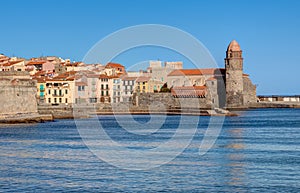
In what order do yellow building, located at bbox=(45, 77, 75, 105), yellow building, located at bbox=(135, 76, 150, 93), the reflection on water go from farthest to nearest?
yellow building, located at bbox=(135, 76, 150, 93), yellow building, located at bbox=(45, 77, 75, 105), the reflection on water

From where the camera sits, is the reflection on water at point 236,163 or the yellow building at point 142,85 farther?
the yellow building at point 142,85

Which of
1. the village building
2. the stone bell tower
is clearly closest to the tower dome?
the stone bell tower

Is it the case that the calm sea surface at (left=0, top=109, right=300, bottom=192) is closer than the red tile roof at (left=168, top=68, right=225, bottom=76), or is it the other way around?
the calm sea surface at (left=0, top=109, right=300, bottom=192)

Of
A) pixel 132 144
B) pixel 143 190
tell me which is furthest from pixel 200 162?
pixel 132 144

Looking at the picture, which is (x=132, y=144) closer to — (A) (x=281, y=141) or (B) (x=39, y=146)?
(B) (x=39, y=146)

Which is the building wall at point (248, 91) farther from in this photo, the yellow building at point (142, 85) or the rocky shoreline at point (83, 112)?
the yellow building at point (142, 85)

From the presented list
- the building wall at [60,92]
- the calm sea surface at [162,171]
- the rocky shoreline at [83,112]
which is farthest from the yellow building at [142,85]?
the calm sea surface at [162,171]

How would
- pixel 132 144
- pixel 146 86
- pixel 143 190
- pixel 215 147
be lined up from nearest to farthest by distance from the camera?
1. pixel 143 190
2. pixel 215 147
3. pixel 132 144
4. pixel 146 86

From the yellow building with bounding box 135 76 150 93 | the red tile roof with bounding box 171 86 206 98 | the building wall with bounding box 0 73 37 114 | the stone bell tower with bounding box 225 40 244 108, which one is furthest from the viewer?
the stone bell tower with bounding box 225 40 244 108

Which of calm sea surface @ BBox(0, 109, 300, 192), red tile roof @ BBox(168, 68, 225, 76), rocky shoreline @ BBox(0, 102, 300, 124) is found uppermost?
red tile roof @ BBox(168, 68, 225, 76)

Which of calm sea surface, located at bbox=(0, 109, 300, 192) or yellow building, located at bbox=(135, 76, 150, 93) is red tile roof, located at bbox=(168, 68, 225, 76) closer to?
yellow building, located at bbox=(135, 76, 150, 93)

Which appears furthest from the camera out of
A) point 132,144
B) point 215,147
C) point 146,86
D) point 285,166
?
point 146,86

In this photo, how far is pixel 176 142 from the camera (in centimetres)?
2188

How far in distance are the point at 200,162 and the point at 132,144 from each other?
592cm
